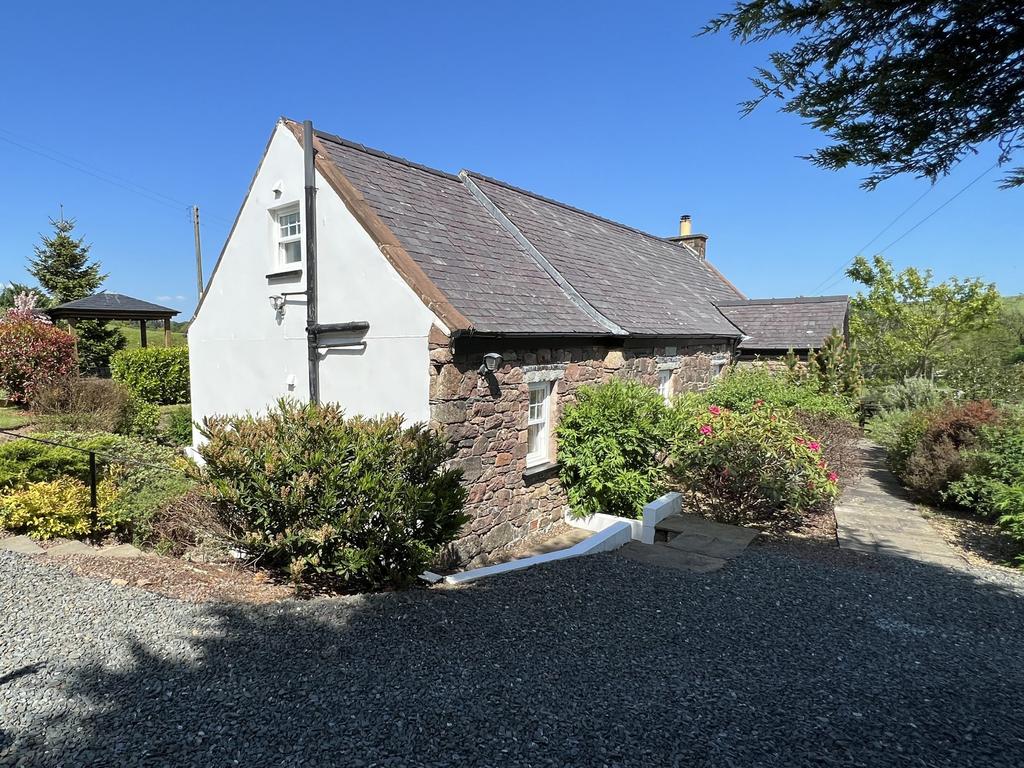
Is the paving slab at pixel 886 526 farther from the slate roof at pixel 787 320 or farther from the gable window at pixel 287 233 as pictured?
the gable window at pixel 287 233

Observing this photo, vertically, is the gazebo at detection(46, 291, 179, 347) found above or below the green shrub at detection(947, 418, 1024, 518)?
above

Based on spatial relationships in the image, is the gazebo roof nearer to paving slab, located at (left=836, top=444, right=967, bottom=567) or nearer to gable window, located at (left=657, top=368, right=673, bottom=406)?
gable window, located at (left=657, top=368, right=673, bottom=406)

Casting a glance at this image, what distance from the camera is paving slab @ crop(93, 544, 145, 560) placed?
6.97 metres

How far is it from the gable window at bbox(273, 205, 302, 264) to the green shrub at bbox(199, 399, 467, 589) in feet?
15.3

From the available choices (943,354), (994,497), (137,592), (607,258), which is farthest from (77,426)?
(943,354)

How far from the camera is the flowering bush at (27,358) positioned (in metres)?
15.1

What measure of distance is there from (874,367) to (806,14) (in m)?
20.4

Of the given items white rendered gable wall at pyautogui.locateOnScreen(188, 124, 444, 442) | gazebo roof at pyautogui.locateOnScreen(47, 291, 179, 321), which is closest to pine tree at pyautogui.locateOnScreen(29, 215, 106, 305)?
gazebo roof at pyautogui.locateOnScreen(47, 291, 179, 321)

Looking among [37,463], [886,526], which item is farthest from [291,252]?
[886,526]

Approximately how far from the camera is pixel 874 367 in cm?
1978

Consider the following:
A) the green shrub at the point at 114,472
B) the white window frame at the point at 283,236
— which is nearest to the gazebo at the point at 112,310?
the green shrub at the point at 114,472

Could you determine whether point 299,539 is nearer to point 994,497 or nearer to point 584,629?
point 584,629

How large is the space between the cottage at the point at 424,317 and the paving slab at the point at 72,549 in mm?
3466

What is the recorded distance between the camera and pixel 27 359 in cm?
1530
